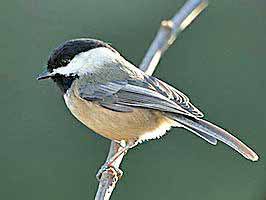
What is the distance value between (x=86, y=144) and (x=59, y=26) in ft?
3.50

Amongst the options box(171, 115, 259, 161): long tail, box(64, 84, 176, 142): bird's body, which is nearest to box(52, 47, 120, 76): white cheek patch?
box(64, 84, 176, 142): bird's body

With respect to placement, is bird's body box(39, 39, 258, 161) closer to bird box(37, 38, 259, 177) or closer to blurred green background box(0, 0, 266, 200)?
bird box(37, 38, 259, 177)

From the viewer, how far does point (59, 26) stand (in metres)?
5.50

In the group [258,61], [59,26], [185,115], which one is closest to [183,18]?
[185,115]

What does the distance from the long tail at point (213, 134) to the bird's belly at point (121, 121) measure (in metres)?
0.16

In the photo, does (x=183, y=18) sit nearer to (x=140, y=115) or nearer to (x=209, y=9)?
(x=140, y=115)

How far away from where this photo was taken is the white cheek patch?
10.1 feet

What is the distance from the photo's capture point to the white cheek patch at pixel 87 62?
10.1ft

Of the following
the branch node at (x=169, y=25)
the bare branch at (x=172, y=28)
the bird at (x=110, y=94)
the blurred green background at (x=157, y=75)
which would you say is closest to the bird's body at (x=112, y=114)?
the bird at (x=110, y=94)

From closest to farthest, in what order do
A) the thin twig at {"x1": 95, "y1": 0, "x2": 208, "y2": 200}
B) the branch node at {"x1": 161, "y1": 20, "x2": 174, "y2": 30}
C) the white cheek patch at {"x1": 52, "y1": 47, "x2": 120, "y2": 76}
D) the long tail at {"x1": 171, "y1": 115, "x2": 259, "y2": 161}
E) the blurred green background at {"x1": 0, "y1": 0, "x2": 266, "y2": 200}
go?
the long tail at {"x1": 171, "y1": 115, "x2": 259, "y2": 161} < the thin twig at {"x1": 95, "y1": 0, "x2": 208, "y2": 200} < the branch node at {"x1": 161, "y1": 20, "x2": 174, "y2": 30} < the white cheek patch at {"x1": 52, "y1": 47, "x2": 120, "y2": 76} < the blurred green background at {"x1": 0, "y1": 0, "x2": 266, "y2": 200}

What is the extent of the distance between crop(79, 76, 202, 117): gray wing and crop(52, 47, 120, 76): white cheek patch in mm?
75

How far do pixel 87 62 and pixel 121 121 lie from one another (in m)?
0.28

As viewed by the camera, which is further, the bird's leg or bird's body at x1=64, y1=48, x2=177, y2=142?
bird's body at x1=64, y1=48, x2=177, y2=142

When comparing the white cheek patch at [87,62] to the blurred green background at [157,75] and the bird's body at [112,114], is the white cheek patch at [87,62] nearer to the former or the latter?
the bird's body at [112,114]
